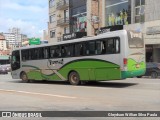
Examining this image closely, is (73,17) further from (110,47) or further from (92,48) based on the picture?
(110,47)

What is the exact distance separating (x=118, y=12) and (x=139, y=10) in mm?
3751

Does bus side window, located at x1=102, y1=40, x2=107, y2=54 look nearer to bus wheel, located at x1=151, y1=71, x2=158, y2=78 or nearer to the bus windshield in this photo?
the bus windshield

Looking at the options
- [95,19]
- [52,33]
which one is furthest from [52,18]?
[95,19]

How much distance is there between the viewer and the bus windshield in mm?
17744

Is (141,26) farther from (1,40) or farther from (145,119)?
(1,40)

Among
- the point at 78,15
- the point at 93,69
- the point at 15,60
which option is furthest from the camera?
the point at 78,15

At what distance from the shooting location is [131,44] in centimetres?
1781

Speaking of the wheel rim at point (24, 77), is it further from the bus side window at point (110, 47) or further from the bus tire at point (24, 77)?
the bus side window at point (110, 47)

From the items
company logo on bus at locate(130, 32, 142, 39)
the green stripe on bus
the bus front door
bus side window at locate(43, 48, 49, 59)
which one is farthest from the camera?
the bus front door

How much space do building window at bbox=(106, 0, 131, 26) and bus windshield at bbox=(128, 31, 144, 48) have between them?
19082mm

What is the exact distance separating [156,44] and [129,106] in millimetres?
24625

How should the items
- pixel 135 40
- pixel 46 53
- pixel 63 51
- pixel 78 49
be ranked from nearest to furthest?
pixel 135 40
pixel 78 49
pixel 63 51
pixel 46 53

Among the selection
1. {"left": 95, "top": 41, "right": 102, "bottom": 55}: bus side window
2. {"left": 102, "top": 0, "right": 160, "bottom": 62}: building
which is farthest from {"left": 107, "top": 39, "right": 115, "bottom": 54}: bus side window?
{"left": 102, "top": 0, "right": 160, "bottom": 62}: building

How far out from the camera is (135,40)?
1827 centimetres
